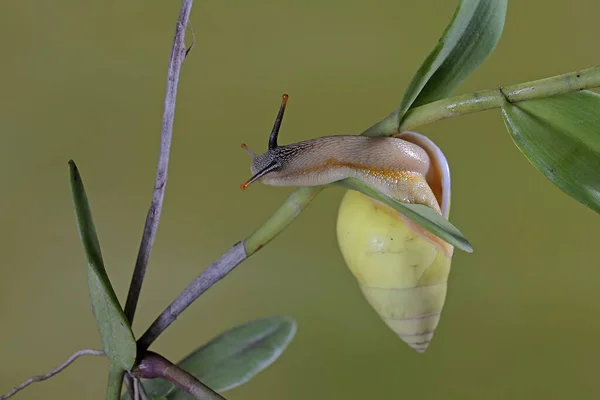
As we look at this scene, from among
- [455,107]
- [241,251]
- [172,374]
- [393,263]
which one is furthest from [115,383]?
[455,107]

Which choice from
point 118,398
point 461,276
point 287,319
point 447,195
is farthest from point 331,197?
point 118,398

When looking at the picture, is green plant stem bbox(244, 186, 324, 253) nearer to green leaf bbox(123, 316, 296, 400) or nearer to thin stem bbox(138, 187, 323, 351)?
thin stem bbox(138, 187, 323, 351)

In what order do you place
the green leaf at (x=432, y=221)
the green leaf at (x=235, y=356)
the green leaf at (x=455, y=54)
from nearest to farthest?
the green leaf at (x=432, y=221)
the green leaf at (x=455, y=54)
the green leaf at (x=235, y=356)

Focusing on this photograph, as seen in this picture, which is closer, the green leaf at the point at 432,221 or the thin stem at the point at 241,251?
the green leaf at the point at 432,221

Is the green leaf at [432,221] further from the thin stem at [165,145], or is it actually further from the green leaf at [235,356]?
the green leaf at [235,356]

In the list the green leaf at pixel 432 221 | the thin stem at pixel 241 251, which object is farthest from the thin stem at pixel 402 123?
Answer: the green leaf at pixel 432 221

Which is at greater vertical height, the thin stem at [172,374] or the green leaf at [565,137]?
the green leaf at [565,137]

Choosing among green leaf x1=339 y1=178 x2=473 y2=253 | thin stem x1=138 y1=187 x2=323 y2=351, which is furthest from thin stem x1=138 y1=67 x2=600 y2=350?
green leaf x1=339 y1=178 x2=473 y2=253
